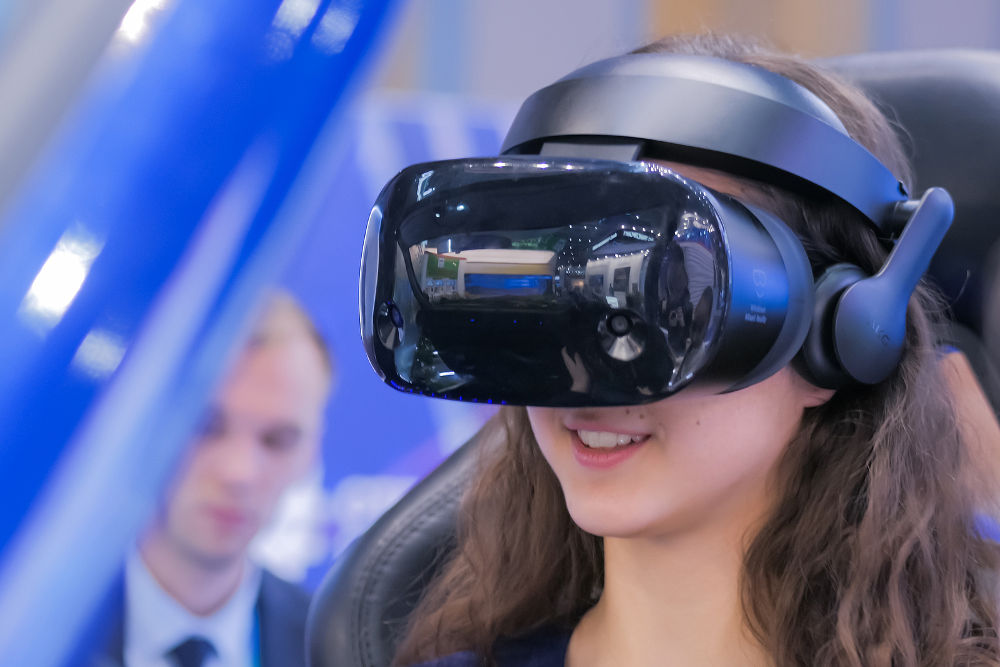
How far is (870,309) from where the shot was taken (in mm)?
764

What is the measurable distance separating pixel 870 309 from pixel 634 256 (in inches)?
8.8

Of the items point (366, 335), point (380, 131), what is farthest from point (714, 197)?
point (380, 131)

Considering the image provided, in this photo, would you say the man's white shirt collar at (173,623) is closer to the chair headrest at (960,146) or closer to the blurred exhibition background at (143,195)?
the blurred exhibition background at (143,195)

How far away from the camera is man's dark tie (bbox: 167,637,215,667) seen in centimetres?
202

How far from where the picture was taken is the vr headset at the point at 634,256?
65 cm

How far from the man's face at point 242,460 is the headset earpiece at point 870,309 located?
153 cm

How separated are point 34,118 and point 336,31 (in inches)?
10.4

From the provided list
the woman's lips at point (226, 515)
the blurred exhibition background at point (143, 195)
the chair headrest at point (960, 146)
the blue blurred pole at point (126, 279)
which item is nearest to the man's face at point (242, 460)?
the woman's lips at point (226, 515)

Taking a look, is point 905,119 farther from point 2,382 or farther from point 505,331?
point 2,382

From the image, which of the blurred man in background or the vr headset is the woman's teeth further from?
the blurred man in background

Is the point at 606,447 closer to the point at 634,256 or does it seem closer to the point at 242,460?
the point at 634,256

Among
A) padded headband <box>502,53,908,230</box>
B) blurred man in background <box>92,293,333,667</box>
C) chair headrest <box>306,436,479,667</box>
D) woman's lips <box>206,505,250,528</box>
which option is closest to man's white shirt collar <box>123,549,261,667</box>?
blurred man in background <box>92,293,333,667</box>

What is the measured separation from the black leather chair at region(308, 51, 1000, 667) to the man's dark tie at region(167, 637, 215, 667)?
113cm

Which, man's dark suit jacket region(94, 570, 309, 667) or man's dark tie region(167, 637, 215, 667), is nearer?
man's dark tie region(167, 637, 215, 667)
